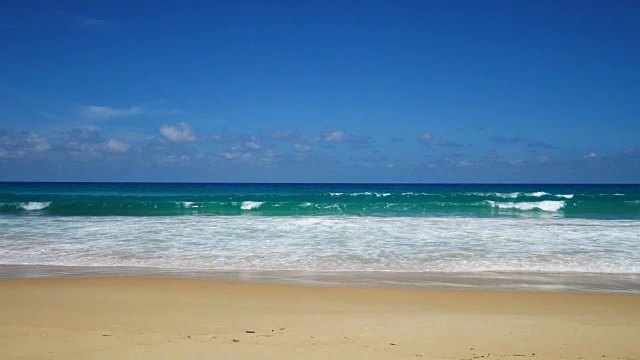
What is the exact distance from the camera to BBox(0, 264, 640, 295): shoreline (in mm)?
7180

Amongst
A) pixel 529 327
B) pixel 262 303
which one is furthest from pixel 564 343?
pixel 262 303

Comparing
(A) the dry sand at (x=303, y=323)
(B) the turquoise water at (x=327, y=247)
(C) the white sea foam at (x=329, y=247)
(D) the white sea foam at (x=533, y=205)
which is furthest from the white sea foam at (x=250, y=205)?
(A) the dry sand at (x=303, y=323)

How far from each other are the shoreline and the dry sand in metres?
0.52

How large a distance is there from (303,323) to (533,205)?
30.0 meters

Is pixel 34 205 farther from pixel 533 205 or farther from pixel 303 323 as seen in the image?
pixel 533 205

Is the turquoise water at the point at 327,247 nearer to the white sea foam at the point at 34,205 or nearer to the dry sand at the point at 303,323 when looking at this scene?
the dry sand at the point at 303,323

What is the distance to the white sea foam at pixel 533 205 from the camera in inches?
→ 1177

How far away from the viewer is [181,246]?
11391 mm

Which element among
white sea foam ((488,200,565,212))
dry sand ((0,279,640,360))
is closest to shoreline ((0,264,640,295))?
dry sand ((0,279,640,360))

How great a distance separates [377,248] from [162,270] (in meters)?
4.94

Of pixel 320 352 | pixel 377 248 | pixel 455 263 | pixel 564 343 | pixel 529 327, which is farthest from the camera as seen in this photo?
pixel 377 248

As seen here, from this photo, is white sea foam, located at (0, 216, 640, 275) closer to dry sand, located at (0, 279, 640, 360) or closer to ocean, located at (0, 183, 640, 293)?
ocean, located at (0, 183, 640, 293)

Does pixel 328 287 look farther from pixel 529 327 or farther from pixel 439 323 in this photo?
pixel 529 327

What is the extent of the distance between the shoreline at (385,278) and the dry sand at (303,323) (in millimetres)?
521
